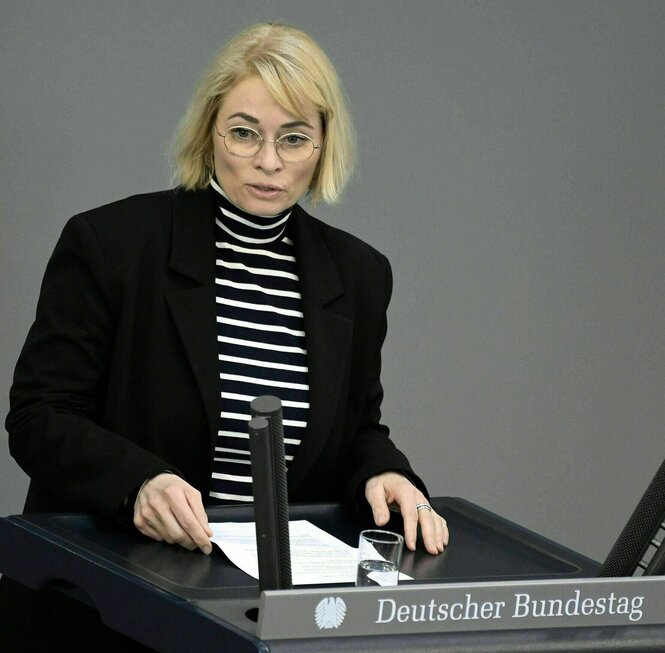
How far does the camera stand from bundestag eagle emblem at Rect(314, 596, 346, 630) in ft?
4.43

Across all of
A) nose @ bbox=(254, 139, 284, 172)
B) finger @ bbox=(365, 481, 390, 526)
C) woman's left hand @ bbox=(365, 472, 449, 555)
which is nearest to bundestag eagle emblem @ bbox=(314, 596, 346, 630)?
woman's left hand @ bbox=(365, 472, 449, 555)

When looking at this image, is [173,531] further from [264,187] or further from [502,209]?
[502,209]

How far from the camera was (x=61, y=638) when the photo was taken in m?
1.94

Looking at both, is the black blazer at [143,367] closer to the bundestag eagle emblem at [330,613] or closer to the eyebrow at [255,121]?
the eyebrow at [255,121]

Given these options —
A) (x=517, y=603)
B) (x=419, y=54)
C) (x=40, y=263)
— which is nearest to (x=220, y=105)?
(x=517, y=603)

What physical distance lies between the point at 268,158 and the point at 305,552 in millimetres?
760

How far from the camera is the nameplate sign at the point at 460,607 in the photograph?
135 centimetres

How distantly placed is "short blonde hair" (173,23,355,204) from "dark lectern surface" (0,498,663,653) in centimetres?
69

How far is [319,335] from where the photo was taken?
2426mm

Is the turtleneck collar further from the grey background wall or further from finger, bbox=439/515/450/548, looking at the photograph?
the grey background wall

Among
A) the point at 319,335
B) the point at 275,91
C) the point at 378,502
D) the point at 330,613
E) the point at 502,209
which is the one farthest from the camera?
the point at 502,209

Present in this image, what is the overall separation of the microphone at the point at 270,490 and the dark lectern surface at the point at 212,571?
7cm

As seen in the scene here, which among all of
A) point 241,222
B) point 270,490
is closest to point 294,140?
point 241,222

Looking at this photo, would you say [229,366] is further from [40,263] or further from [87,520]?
[40,263]
